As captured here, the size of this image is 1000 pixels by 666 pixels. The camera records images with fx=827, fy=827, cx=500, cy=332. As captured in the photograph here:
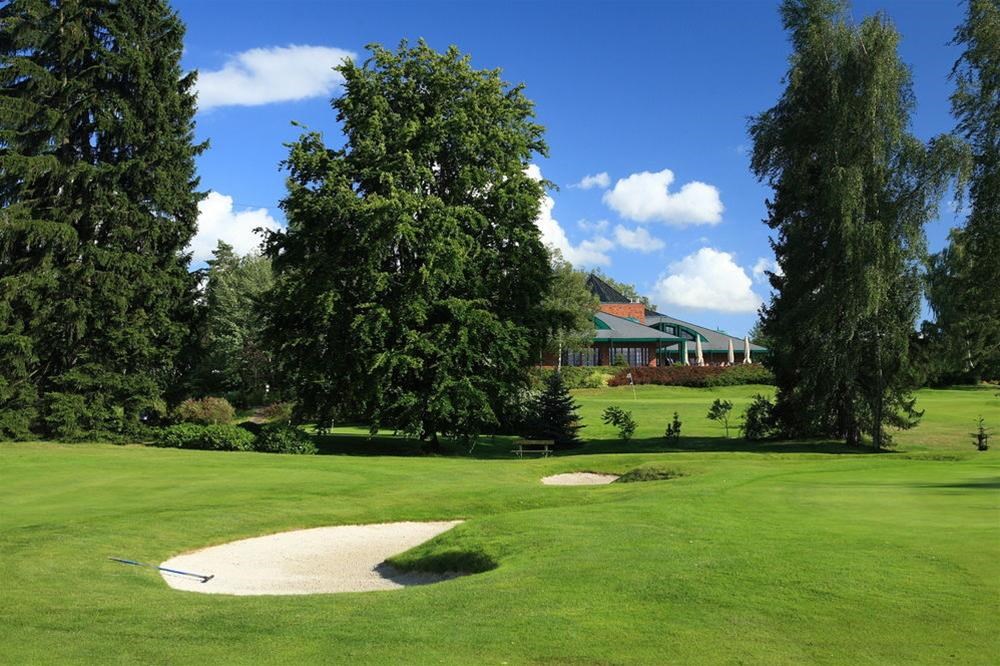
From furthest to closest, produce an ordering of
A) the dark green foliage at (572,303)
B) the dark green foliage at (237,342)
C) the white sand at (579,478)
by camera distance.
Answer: the dark green foliage at (572,303) < the dark green foliage at (237,342) < the white sand at (579,478)

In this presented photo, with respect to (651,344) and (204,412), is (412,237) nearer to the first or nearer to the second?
(204,412)

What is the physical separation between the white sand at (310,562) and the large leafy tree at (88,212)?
88.6ft

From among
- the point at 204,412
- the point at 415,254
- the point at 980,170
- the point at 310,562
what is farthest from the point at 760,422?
the point at 204,412

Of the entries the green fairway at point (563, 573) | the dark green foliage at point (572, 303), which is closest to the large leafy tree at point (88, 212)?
the green fairway at point (563, 573)

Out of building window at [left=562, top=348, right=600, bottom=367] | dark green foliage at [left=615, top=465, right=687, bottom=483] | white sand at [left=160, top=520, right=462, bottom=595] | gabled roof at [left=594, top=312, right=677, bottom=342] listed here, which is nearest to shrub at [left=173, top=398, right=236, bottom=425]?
dark green foliage at [left=615, top=465, right=687, bottom=483]

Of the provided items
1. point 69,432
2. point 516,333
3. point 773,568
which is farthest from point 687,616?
point 69,432

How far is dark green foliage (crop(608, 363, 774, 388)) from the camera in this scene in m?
72.6

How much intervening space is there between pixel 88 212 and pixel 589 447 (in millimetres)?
27507

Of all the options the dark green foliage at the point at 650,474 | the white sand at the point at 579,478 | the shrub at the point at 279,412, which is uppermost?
the shrub at the point at 279,412

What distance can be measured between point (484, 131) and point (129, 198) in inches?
751

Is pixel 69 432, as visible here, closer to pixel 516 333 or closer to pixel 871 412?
pixel 516 333

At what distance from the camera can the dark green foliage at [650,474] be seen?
23.5m

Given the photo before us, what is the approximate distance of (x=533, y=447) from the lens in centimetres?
3956

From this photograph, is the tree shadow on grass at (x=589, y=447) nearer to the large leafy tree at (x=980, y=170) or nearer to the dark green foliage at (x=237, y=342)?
the large leafy tree at (x=980, y=170)
